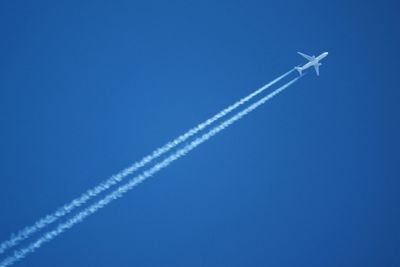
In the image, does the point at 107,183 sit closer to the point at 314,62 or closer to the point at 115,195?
the point at 115,195

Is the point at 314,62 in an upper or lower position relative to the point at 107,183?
upper

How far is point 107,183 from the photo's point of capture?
835 inches

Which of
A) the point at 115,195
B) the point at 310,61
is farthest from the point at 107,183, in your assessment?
the point at 310,61

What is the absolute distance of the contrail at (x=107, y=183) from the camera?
18.2 metres

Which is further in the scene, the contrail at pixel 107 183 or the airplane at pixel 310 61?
the airplane at pixel 310 61

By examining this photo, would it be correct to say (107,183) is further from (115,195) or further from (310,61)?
(310,61)

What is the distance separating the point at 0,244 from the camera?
17859 mm

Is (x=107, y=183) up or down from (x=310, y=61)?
down

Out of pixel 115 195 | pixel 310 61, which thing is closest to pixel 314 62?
pixel 310 61

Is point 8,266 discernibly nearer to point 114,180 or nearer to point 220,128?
point 114,180

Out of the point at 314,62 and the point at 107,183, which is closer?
the point at 107,183

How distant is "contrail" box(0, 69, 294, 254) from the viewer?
18188 millimetres

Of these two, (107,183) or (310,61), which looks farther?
(310,61)

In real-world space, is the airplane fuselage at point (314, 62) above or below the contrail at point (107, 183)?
above
